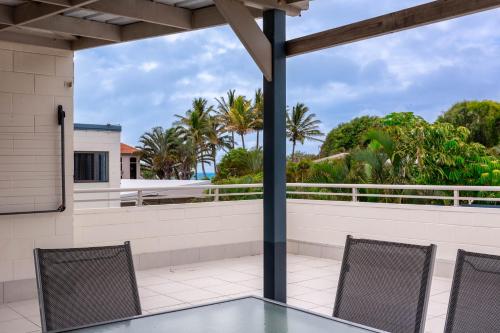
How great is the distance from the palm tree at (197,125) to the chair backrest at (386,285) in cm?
3028

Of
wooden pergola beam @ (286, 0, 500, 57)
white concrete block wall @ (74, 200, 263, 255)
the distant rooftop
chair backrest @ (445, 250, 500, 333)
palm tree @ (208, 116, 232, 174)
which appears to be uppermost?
palm tree @ (208, 116, 232, 174)

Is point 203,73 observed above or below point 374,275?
above

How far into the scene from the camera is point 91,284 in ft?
6.79

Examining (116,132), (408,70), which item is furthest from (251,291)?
(408,70)

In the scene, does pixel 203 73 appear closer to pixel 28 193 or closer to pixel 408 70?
pixel 408 70

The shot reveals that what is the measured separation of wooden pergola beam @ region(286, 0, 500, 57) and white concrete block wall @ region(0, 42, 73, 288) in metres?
2.41

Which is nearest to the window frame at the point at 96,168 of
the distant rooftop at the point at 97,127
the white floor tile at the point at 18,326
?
the distant rooftop at the point at 97,127

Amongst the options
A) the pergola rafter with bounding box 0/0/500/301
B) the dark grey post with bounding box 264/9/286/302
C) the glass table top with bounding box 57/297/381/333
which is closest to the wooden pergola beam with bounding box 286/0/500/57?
the pergola rafter with bounding box 0/0/500/301

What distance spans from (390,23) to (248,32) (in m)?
0.87

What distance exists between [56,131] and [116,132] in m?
8.06

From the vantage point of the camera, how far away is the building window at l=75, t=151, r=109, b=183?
1233cm

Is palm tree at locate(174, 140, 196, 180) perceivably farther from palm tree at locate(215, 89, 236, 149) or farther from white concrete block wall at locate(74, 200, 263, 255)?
white concrete block wall at locate(74, 200, 263, 255)

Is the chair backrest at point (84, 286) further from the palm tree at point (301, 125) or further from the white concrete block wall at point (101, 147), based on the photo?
the palm tree at point (301, 125)

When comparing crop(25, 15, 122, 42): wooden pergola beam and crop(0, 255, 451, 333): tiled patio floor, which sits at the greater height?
crop(25, 15, 122, 42): wooden pergola beam
